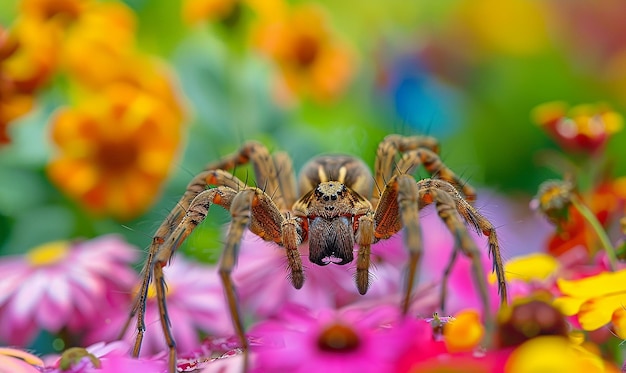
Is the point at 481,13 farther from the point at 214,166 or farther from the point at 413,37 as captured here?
the point at 214,166

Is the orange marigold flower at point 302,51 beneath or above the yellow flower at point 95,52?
above

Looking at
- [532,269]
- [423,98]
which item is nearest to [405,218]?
[532,269]

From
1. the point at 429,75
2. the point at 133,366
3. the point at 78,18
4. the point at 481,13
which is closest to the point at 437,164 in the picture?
the point at 133,366

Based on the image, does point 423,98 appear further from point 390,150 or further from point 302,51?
point 390,150

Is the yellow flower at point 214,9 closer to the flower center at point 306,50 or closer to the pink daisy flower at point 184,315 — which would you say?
the flower center at point 306,50

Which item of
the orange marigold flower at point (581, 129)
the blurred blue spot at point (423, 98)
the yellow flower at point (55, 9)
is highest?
the blurred blue spot at point (423, 98)

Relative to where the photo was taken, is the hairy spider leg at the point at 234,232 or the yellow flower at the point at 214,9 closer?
the hairy spider leg at the point at 234,232

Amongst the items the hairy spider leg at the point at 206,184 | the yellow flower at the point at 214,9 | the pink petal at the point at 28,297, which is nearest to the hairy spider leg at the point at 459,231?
the hairy spider leg at the point at 206,184
